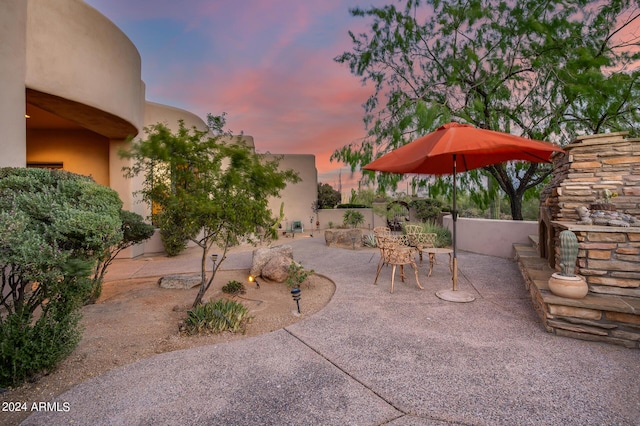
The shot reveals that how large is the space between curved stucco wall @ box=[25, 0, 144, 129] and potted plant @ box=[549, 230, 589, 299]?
8112 mm

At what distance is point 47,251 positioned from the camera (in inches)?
83.6

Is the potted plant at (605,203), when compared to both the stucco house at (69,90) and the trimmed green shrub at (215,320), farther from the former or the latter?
the stucco house at (69,90)

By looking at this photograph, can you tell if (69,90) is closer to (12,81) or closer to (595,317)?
(12,81)

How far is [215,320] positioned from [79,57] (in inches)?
232

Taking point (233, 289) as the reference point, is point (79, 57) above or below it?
above

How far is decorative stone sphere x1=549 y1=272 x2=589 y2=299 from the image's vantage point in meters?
3.17

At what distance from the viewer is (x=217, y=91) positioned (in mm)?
11594

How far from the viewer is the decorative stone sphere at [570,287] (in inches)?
125

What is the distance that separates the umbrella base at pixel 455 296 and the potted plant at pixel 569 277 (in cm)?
121

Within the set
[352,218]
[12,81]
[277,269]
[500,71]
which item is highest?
[500,71]

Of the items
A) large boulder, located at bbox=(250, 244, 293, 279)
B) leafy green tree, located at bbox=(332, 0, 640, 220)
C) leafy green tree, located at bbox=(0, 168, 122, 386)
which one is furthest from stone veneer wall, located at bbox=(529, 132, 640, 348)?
large boulder, located at bbox=(250, 244, 293, 279)

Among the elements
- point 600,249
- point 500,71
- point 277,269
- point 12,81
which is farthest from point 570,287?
point 12,81

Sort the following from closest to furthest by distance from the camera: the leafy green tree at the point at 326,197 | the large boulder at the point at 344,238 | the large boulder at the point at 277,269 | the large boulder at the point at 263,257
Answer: the large boulder at the point at 277,269
the large boulder at the point at 263,257
the large boulder at the point at 344,238
the leafy green tree at the point at 326,197

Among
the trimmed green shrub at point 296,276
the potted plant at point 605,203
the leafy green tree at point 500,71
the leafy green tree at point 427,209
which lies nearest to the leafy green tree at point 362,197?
the leafy green tree at point 427,209
